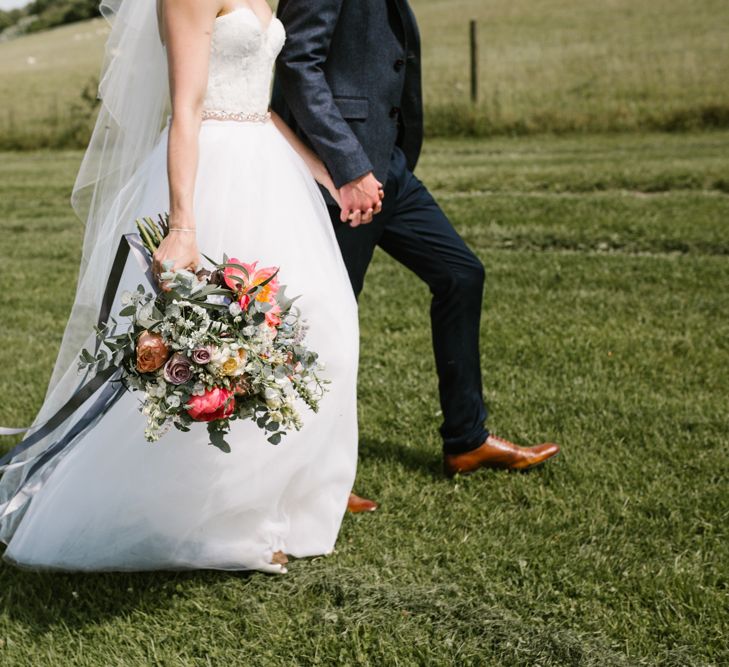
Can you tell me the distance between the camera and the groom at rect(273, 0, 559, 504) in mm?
3362

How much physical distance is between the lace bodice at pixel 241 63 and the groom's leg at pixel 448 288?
71 centimetres

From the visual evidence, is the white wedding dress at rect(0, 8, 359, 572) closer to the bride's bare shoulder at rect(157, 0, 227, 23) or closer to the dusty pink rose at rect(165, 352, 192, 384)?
the bride's bare shoulder at rect(157, 0, 227, 23)

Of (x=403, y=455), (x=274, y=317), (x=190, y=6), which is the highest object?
(x=190, y=6)

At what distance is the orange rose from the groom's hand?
3.59 ft

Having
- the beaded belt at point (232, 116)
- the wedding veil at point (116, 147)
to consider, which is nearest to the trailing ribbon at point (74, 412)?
the wedding veil at point (116, 147)

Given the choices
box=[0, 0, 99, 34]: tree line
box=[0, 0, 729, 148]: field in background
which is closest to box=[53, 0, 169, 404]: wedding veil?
box=[0, 0, 729, 148]: field in background

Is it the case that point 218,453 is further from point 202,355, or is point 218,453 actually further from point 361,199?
point 361,199

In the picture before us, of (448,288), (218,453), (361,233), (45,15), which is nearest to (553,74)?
(448,288)

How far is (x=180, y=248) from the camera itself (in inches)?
115

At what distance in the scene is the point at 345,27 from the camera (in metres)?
3.44

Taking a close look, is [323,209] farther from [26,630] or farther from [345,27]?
[26,630]

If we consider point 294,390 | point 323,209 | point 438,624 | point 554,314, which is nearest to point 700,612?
point 438,624

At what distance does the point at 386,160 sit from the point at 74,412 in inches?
58.8

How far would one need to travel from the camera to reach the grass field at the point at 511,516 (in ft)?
9.84
